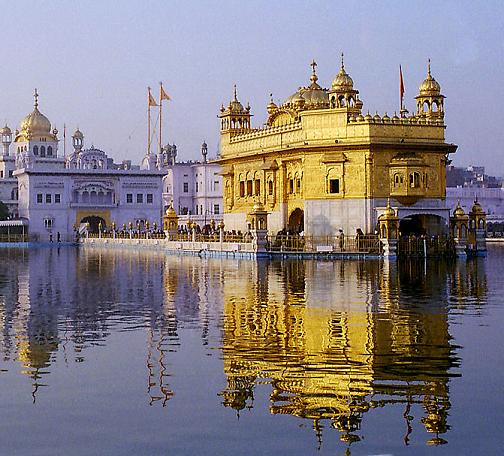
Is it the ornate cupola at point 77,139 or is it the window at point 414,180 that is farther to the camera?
the ornate cupola at point 77,139

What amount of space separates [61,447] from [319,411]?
8.10 ft

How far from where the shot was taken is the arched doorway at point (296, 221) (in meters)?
48.9

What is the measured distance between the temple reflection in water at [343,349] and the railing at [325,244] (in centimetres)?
1611

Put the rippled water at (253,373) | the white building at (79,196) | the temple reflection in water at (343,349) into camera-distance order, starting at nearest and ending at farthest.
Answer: the rippled water at (253,373) → the temple reflection in water at (343,349) → the white building at (79,196)

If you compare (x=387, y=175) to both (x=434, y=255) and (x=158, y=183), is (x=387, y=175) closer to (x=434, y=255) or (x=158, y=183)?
(x=434, y=255)

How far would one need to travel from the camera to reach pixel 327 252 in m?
41.4

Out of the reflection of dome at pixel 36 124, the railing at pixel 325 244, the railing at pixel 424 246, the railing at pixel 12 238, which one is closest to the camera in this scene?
the railing at pixel 424 246

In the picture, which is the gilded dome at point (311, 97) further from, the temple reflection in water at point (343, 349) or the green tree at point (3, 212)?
the green tree at point (3, 212)

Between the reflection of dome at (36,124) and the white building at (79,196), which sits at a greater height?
the reflection of dome at (36,124)

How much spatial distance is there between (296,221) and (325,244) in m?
6.25

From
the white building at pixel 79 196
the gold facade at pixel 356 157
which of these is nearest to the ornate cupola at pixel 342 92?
the gold facade at pixel 356 157

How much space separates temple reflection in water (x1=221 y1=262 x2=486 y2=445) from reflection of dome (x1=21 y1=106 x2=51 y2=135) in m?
71.6

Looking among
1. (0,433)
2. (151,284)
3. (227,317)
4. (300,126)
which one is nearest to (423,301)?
(227,317)

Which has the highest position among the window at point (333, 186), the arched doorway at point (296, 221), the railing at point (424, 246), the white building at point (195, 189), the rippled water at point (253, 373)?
the white building at point (195, 189)
